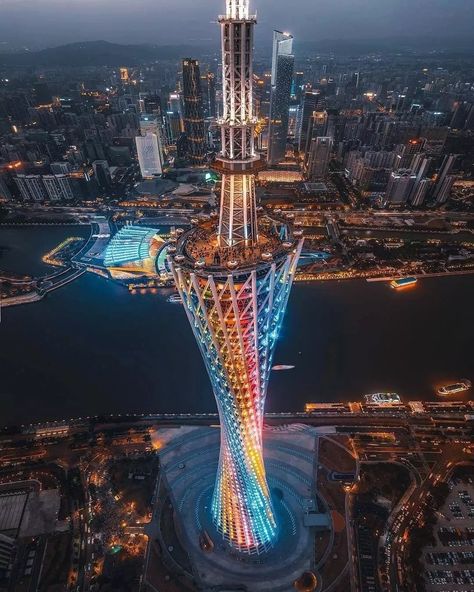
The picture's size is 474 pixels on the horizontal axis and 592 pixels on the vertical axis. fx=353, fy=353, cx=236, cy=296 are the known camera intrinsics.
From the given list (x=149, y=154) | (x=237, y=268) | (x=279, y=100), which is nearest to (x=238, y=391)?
(x=237, y=268)

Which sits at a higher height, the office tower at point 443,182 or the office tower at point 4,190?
the office tower at point 443,182

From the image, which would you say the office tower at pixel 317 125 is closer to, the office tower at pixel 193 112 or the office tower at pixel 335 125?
the office tower at pixel 335 125

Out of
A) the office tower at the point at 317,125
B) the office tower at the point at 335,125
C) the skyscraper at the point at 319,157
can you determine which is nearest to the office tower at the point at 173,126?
the office tower at the point at 317,125

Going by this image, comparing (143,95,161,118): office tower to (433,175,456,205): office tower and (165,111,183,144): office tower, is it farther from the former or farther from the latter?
(433,175,456,205): office tower

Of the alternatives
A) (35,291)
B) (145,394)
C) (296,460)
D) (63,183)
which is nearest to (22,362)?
(35,291)

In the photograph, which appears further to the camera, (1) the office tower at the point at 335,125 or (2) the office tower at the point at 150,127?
(1) the office tower at the point at 335,125
